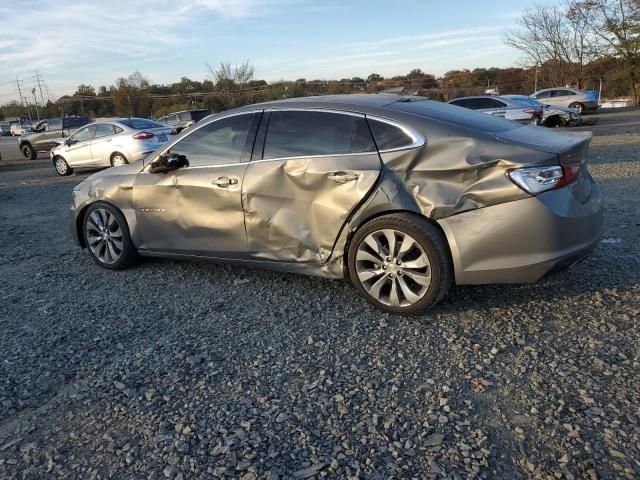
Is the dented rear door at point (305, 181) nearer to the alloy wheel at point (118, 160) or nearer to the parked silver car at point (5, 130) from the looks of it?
the alloy wheel at point (118, 160)

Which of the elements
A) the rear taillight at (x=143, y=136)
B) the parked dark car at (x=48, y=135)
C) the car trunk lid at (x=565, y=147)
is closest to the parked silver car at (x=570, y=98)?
the rear taillight at (x=143, y=136)

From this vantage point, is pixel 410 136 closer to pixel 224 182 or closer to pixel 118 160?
pixel 224 182

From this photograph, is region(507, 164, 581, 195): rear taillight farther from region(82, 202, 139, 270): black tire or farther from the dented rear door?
region(82, 202, 139, 270): black tire

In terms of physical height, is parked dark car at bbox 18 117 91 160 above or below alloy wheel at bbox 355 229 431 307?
above

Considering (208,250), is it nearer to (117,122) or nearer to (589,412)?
(589,412)

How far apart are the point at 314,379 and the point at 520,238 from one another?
1.63 metres

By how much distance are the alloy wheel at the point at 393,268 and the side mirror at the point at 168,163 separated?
1.89m

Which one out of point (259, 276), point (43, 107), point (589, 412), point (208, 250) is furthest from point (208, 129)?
point (43, 107)

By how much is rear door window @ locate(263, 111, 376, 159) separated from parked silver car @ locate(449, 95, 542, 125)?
43.3ft

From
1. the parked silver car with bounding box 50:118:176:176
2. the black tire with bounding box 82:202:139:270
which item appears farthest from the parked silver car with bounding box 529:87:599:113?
the black tire with bounding box 82:202:139:270

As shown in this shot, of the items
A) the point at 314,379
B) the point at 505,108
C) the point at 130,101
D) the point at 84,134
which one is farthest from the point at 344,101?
the point at 130,101

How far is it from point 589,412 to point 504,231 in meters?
1.25

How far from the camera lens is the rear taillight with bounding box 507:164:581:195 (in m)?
3.41

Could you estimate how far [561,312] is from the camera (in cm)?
380
